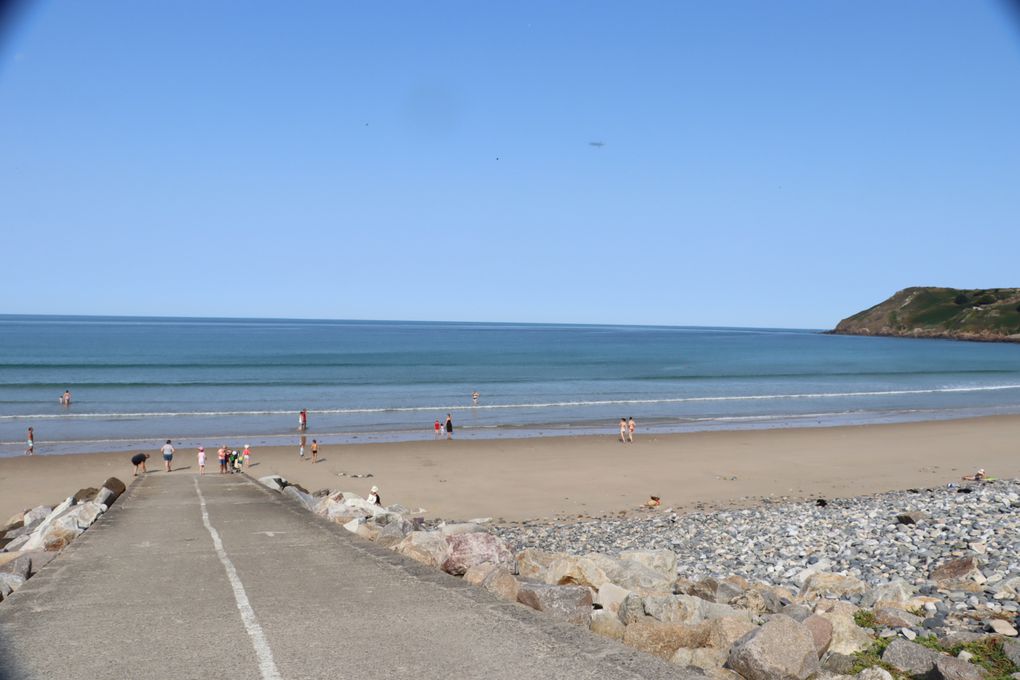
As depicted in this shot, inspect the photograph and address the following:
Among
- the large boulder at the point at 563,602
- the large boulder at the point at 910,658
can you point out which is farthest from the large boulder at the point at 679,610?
the large boulder at the point at 910,658

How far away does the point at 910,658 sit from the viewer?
609 centimetres

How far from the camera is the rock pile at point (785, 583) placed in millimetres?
6102

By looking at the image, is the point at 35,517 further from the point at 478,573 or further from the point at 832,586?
the point at 832,586

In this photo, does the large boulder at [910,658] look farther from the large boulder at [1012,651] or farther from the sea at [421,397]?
the sea at [421,397]

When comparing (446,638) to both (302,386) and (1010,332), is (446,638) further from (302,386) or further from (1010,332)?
(1010,332)

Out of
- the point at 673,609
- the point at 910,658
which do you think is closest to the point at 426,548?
the point at 673,609

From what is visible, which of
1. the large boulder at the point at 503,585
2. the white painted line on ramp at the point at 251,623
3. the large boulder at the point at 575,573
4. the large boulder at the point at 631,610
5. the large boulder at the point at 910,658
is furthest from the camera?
the large boulder at the point at 575,573

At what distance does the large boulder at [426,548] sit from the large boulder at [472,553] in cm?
10

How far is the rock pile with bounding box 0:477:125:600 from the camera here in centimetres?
980

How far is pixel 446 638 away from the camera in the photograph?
6531 mm

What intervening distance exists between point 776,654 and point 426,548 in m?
5.10

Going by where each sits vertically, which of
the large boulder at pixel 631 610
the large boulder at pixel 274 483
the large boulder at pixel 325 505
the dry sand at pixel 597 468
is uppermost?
the large boulder at pixel 631 610

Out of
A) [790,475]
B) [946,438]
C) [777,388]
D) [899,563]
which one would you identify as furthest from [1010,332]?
[899,563]

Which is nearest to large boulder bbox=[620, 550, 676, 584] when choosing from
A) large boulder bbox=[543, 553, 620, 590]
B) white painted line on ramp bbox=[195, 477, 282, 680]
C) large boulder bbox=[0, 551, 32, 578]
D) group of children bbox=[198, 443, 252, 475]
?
large boulder bbox=[543, 553, 620, 590]
